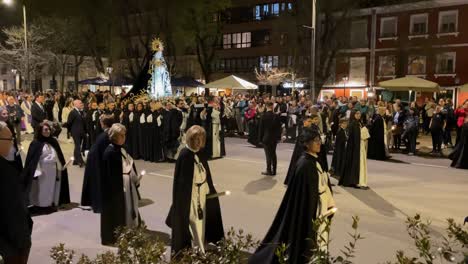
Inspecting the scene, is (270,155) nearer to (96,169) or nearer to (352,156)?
(352,156)

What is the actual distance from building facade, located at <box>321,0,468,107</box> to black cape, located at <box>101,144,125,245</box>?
32.0m

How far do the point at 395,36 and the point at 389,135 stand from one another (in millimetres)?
24444

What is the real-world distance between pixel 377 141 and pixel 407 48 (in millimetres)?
25495

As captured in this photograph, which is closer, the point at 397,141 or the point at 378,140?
the point at 378,140

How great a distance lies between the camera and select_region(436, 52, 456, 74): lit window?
35906 millimetres

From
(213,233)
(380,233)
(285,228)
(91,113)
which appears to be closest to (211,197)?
(213,233)

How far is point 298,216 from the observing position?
498 centimetres

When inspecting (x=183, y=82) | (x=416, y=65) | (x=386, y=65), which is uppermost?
(x=386, y=65)

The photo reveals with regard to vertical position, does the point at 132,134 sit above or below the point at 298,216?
above

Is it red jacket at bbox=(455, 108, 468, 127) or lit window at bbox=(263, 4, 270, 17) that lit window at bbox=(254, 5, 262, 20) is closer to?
lit window at bbox=(263, 4, 270, 17)


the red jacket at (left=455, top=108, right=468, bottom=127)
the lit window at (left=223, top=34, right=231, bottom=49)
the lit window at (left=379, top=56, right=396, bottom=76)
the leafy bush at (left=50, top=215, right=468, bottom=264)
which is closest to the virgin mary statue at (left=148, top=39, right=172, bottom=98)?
the red jacket at (left=455, top=108, right=468, bottom=127)

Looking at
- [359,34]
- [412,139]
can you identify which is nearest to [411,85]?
[412,139]

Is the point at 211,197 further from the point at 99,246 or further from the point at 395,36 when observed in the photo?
the point at 395,36

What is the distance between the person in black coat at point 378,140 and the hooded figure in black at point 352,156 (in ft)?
14.1
